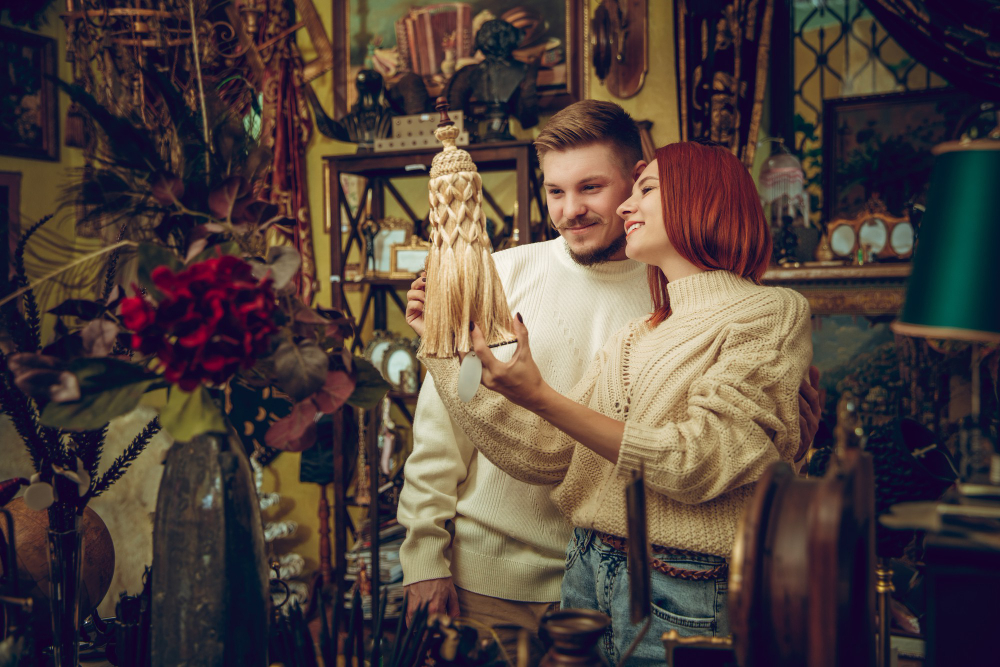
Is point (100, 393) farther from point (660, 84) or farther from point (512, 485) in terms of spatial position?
point (660, 84)

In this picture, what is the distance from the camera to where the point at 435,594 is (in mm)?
1644

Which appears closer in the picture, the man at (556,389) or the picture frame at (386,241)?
the man at (556,389)

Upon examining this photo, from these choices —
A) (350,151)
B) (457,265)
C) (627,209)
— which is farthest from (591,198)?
(350,151)

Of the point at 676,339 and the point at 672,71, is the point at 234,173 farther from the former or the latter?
the point at 672,71

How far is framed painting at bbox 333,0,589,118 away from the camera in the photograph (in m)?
3.18

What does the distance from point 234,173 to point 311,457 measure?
7.75ft

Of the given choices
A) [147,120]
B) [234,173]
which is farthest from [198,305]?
[147,120]

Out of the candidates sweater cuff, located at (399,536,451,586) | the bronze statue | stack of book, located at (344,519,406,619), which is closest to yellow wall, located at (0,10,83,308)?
the bronze statue

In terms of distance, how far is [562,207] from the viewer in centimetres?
177

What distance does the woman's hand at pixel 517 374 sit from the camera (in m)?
1.11

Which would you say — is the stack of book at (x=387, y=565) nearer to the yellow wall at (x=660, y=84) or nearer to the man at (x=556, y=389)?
the man at (x=556, y=389)

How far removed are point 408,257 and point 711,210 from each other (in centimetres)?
208

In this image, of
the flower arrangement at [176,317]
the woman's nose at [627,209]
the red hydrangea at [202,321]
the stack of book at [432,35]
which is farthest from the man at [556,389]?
the stack of book at [432,35]

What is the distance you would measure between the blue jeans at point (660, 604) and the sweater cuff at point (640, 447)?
0.69 ft
